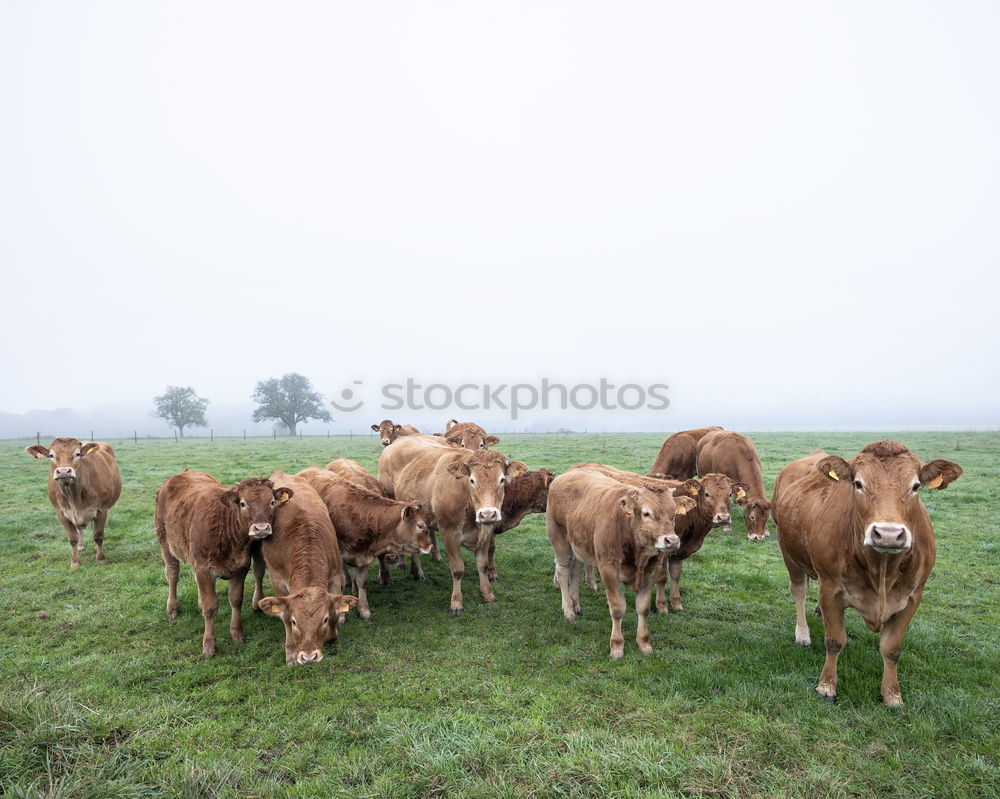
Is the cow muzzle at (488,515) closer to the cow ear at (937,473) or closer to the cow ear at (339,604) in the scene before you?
the cow ear at (339,604)

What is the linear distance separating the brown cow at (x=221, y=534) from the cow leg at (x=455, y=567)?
2529 millimetres

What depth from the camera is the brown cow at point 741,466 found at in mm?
9727

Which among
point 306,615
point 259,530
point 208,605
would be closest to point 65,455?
point 208,605

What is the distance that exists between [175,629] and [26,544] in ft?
21.5

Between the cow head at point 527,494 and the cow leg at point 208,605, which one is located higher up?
the cow head at point 527,494

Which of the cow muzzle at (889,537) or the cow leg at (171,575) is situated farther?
the cow leg at (171,575)

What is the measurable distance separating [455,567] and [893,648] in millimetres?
5145

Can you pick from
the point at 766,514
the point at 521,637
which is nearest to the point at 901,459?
the point at 521,637

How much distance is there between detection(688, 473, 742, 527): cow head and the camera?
7.48 m

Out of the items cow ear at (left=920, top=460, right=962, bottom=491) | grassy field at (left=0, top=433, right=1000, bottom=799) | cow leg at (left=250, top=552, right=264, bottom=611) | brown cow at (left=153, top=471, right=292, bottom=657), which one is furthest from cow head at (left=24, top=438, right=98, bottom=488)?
cow ear at (left=920, top=460, right=962, bottom=491)

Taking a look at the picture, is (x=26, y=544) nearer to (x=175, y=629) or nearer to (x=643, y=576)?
(x=175, y=629)

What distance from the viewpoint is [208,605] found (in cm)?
619

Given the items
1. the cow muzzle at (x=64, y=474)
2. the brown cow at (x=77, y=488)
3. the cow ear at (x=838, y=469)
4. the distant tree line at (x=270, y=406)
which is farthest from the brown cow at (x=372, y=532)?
the distant tree line at (x=270, y=406)

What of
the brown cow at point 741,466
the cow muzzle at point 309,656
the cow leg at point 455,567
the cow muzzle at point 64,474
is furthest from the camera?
the brown cow at point 741,466
